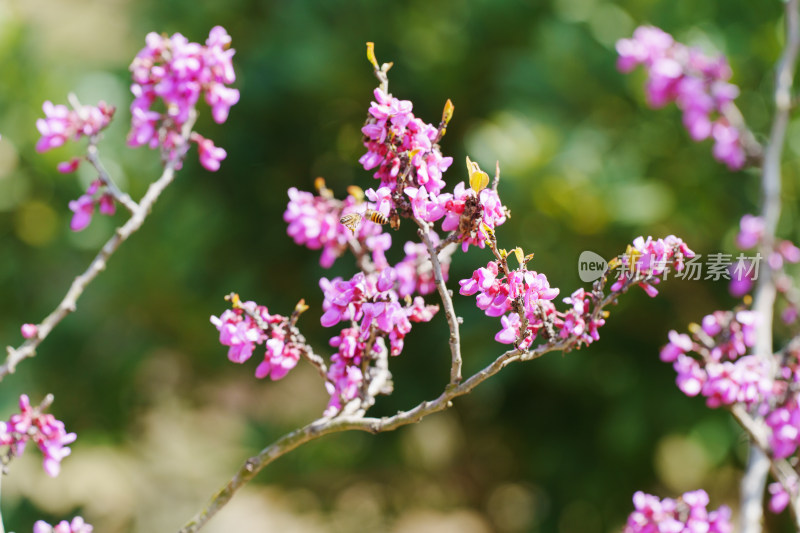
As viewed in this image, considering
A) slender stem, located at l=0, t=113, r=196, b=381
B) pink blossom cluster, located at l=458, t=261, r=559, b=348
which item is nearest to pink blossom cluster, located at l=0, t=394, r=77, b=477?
slender stem, located at l=0, t=113, r=196, b=381

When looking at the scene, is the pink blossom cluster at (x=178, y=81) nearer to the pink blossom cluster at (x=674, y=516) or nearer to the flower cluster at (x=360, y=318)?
the flower cluster at (x=360, y=318)

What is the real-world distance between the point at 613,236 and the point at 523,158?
0.32m

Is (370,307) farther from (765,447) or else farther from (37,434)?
(765,447)

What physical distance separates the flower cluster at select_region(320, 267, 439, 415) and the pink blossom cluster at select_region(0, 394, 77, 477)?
0.25 m

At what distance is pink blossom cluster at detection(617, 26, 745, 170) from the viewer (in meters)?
1.18

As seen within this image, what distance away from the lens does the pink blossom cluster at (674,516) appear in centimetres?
73

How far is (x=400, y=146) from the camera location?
0.57m

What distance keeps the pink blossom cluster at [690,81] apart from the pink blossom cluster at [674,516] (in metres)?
0.68

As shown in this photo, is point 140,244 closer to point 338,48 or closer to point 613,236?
point 338,48

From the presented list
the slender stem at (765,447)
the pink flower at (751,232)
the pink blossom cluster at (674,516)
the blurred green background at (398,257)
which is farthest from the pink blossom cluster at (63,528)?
the blurred green background at (398,257)

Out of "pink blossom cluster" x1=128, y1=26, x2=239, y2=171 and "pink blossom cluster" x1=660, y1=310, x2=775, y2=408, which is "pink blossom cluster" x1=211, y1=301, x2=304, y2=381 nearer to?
"pink blossom cluster" x1=128, y1=26, x2=239, y2=171

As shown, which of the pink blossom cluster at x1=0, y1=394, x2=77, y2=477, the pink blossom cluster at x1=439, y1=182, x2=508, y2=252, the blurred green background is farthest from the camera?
the blurred green background

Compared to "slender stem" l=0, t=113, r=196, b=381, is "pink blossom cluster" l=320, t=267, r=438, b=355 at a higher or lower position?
lower

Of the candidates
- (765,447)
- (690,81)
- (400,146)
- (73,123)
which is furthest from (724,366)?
(73,123)
